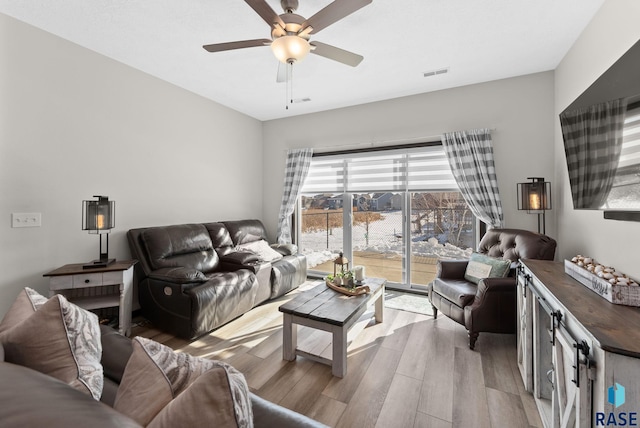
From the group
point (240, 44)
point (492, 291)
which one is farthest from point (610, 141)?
point (240, 44)

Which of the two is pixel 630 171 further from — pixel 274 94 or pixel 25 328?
pixel 274 94

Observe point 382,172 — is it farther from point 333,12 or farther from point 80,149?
point 80,149

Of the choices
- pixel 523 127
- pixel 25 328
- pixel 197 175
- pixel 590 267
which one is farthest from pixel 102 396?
pixel 523 127

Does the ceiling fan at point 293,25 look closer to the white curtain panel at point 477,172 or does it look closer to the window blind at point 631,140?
the window blind at point 631,140

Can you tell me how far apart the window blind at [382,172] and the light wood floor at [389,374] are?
1.86m

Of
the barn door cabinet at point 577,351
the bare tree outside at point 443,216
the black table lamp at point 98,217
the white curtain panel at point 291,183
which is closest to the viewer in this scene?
the barn door cabinet at point 577,351

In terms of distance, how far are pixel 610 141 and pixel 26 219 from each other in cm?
432

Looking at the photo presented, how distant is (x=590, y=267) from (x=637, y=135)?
29.1 inches

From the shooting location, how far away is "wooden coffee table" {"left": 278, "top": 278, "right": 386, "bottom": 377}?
2.02 meters

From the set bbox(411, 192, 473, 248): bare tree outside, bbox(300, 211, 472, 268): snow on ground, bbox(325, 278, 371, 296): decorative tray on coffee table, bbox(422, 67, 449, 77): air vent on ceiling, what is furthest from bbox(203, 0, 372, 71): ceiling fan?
bbox(300, 211, 472, 268): snow on ground

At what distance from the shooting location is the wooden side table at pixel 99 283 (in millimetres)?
2268

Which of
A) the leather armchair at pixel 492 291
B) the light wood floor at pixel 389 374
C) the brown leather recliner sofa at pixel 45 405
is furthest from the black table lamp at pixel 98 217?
the leather armchair at pixel 492 291

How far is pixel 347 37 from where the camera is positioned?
247cm

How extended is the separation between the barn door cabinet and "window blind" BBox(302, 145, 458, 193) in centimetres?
205
